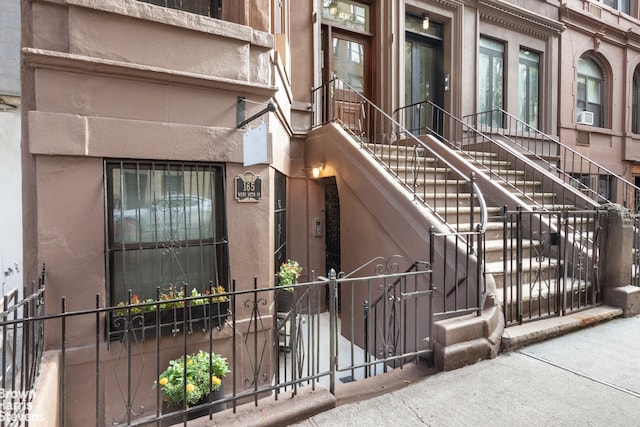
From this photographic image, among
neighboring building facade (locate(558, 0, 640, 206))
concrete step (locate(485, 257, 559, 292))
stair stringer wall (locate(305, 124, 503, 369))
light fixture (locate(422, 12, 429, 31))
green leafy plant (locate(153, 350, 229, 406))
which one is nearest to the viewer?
green leafy plant (locate(153, 350, 229, 406))

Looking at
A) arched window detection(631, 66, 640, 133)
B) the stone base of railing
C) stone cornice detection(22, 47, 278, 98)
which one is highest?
arched window detection(631, 66, 640, 133)

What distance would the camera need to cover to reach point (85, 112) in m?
3.59

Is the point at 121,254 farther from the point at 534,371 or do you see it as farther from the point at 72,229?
the point at 534,371

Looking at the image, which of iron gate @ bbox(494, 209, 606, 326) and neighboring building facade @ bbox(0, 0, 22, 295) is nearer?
iron gate @ bbox(494, 209, 606, 326)

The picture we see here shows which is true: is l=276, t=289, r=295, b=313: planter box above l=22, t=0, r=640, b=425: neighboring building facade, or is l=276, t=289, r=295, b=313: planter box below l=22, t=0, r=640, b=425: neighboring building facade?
below

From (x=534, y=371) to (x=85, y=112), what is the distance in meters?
5.04

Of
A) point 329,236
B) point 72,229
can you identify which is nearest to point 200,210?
point 72,229

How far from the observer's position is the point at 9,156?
5.06 metres

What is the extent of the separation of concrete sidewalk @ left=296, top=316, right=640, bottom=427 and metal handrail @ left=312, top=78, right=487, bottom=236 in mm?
1523

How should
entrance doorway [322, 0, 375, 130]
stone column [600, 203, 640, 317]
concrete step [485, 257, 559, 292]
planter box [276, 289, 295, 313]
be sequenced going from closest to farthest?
concrete step [485, 257, 559, 292], stone column [600, 203, 640, 317], planter box [276, 289, 295, 313], entrance doorway [322, 0, 375, 130]

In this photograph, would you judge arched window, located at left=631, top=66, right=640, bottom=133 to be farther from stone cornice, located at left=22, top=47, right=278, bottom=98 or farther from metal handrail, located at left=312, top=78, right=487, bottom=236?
stone cornice, located at left=22, top=47, right=278, bottom=98

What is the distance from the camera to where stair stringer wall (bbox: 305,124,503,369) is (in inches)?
140

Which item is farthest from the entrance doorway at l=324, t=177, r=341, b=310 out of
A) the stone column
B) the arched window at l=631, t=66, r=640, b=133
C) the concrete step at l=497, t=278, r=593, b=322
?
the arched window at l=631, t=66, r=640, b=133

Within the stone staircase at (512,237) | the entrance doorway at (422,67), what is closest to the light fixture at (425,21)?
the entrance doorway at (422,67)
